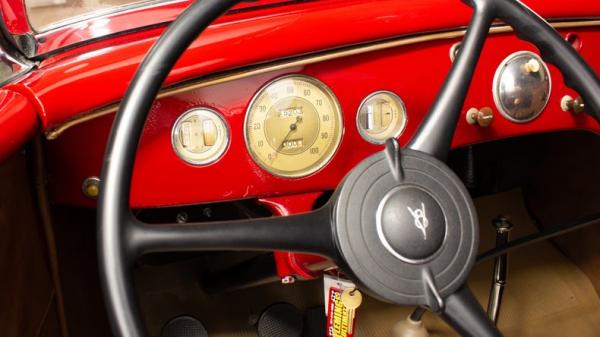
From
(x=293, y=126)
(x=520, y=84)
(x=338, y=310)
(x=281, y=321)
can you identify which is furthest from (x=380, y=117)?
(x=281, y=321)

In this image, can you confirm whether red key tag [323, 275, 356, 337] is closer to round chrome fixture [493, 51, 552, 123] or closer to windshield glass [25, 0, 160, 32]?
round chrome fixture [493, 51, 552, 123]

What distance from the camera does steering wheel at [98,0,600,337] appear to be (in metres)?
0.58

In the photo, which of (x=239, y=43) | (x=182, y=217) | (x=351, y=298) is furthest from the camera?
(x=182, y=217)

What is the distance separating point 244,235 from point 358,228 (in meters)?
0.13

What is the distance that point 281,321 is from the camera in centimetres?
145

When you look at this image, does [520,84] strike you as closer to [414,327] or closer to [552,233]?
[552,233]

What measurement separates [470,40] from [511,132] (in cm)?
37

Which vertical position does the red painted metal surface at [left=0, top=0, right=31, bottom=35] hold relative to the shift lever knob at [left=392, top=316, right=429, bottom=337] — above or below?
above

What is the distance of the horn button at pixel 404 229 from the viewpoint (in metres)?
0.62

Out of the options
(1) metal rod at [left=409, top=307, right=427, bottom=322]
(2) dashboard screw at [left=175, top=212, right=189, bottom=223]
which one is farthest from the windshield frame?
(1) metal rod at [left=409, top=307, right=427, bottom=322]

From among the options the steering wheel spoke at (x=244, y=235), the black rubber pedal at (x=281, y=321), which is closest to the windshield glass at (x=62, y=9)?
the steering wheel spoke at (x=244, y=235)

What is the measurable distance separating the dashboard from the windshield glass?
190 mm

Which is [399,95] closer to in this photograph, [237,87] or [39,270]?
[237,87]

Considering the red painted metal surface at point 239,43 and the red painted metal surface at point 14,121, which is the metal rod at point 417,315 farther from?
the red painted metal surface at point 14,121
